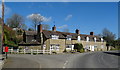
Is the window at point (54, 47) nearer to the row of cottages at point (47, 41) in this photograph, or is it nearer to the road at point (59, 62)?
the row of cottages at point (47, 41)

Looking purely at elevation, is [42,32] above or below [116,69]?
above

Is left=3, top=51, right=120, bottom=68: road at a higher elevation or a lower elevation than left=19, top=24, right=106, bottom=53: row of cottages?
lower

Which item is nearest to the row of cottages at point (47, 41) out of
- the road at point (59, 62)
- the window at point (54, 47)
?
the window at point (54, 47)

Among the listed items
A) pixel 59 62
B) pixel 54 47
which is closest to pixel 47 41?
pixel 54 47

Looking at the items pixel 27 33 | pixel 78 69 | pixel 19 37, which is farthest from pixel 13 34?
pixel 78 69

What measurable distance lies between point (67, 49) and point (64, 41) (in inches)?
105

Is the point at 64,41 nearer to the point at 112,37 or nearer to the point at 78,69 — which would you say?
the point at 78,69

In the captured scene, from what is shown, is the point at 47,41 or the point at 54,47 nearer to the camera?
the point at 47,41

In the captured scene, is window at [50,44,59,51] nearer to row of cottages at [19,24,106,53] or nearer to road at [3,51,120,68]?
row of cottages at [19,24,106,53]

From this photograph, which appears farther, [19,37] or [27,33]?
[19,37]

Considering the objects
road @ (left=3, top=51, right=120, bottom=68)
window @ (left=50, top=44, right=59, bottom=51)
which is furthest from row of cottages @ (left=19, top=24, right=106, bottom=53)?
road @ (left=3, top=51, right=120, bottom=68)

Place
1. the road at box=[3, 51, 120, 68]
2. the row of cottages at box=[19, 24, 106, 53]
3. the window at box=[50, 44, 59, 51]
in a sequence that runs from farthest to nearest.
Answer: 1. the window at box=[50, 44, 59, 51]
2. the row of cottages at box=[19, 24, 106, 53]
3. the road at box=[3, 51, 120, 68]

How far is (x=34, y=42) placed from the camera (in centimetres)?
4216

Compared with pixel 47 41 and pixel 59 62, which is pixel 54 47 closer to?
A: pixel 47 41
